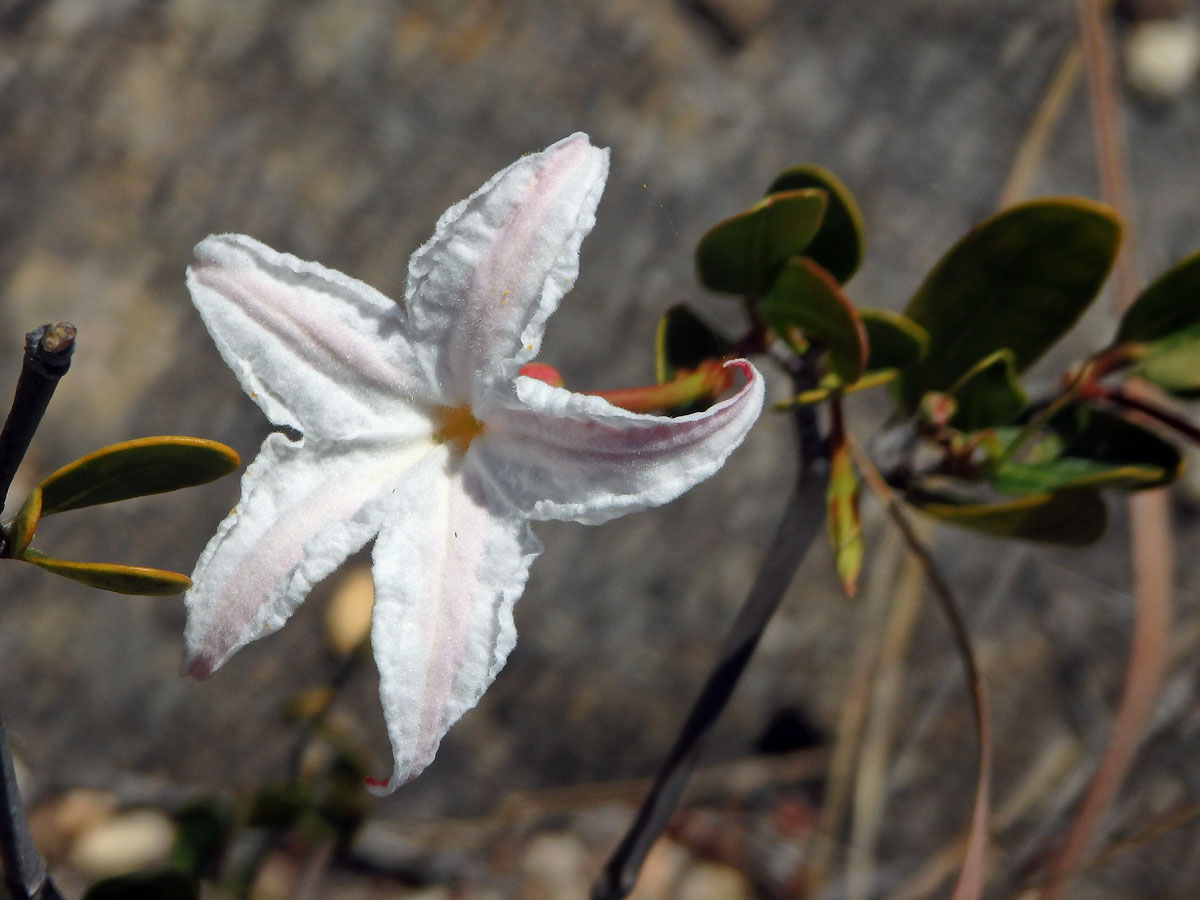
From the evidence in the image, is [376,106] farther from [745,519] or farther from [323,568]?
[323,568]

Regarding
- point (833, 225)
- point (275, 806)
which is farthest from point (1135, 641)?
point (275, 806)

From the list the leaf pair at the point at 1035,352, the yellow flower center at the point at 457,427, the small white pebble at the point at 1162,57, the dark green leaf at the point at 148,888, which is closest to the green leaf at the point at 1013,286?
the leaf pair at the point at 1035,352

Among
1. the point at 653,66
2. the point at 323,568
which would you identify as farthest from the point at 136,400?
the point at 323,568

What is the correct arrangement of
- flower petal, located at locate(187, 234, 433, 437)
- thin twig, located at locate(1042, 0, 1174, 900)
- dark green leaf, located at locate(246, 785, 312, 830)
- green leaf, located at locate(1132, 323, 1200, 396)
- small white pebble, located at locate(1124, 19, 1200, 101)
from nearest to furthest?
flower petal, located at locate(187, 234, 433, 437), green leaf, located at locate(1132, 323, 1200, 396), thin twig, located at locate(1042, 0, 1174, 900), dark green leaf, located at locate(246, 785, 312, 830), small white pebble, located at locate(1124, 19, 1200, 101)

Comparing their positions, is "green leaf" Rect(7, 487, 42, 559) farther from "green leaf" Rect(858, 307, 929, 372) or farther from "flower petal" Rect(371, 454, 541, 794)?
"green leaf" Rect(858, 307, 929, 372)

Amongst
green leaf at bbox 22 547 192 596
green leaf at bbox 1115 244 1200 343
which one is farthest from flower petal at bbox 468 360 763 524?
green leaf at bbox 1115 244 1200 343

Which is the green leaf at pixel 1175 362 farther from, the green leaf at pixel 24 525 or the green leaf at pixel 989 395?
the green leaf at pixel 24 525
